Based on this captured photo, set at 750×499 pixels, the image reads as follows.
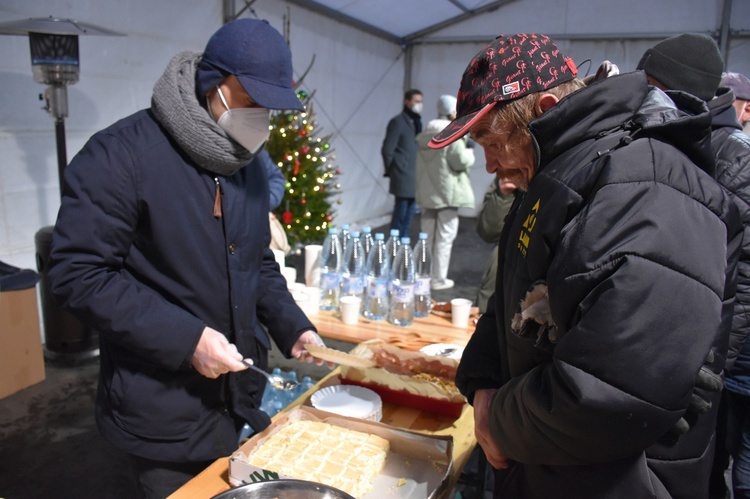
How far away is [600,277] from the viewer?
89cm

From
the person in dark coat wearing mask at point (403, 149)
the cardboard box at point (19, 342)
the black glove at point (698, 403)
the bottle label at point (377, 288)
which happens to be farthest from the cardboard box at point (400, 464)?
the person in dark coat wearing mask at point (403, 149)

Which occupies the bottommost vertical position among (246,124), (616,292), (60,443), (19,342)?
(60,443)

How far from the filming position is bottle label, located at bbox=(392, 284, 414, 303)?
2580 mm

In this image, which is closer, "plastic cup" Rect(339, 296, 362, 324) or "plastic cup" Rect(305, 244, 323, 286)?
"plastic cup" Rect(339, 296, 362, 324)

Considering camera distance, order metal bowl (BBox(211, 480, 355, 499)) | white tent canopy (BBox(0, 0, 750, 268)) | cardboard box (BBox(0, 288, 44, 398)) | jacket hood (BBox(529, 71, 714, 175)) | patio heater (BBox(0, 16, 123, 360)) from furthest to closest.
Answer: white tent canopy (BBox(0, 0, 750, 268)) → cardboard box (BBox(0, 288, 44, 398)) → patio heater (BBox(0, 16, 123, 360)) → metal bowl (BBox(211, 480, 355, 499)) → jacket hood (BBox(529, 71, 714, 175))

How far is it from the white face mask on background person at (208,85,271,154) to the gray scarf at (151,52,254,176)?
0.03 meters

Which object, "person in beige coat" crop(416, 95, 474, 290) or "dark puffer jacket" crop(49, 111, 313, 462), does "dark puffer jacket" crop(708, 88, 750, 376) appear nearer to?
"dark puffer jacket" crop(49, 111, 313, 462)

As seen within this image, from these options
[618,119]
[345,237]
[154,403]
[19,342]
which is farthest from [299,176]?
[618,119]

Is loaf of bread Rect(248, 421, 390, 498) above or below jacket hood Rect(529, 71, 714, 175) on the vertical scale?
below

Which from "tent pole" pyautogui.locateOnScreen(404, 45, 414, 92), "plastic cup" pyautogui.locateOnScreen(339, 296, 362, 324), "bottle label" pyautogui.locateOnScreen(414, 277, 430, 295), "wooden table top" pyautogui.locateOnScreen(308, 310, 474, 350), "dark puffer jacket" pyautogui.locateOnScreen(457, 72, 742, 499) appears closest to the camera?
"dark puffer jacket" pyautogui.locateOnScreen(457, 72, 742, 499)

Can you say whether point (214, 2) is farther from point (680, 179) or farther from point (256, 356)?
point (680, 179)

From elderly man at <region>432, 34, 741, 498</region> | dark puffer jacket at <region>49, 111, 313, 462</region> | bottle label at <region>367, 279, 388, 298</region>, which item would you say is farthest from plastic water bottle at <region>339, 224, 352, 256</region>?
elderly man at <region>432, 34, 741, 498</region>

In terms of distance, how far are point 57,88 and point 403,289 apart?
2.72m

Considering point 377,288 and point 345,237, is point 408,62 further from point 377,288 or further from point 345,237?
point 377,288
